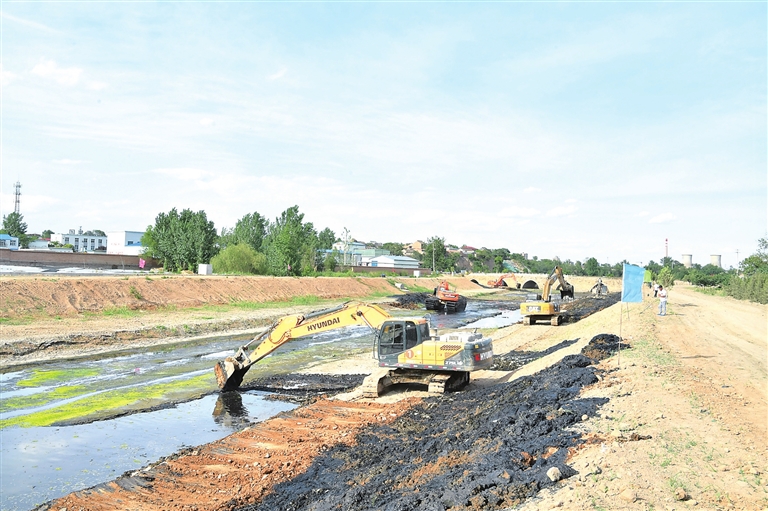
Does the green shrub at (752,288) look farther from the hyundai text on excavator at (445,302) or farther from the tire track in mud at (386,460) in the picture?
the tire track in mud at (386,460)

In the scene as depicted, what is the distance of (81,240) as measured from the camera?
15488 centimetres

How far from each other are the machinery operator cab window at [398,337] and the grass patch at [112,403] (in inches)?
281

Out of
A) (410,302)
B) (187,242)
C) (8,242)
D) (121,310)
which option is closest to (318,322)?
(121,310)

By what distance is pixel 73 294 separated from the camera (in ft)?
127

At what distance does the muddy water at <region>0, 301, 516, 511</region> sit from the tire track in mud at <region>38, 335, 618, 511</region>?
1.33m

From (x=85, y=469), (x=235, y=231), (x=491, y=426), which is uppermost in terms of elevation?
(x=235, y=231)

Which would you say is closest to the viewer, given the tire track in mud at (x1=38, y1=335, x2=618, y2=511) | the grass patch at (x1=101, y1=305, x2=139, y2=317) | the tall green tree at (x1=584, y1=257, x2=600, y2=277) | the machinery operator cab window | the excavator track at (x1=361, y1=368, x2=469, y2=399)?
the tire track in mud at (x1=38, y1=335, x2=618, y2=511)

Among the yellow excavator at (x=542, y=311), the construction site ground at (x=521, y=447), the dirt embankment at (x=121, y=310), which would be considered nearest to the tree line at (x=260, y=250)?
the dirt embankment at (x=121, y=310)

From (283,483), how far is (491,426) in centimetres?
435

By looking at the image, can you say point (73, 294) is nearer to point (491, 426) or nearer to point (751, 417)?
point (491, 426)

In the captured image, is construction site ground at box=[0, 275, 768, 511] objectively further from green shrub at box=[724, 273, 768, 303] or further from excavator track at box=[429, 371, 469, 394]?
green shrub at box=[724, 273, 768, 303]

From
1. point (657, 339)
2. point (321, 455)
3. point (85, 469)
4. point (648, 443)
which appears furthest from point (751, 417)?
point (85, 469)

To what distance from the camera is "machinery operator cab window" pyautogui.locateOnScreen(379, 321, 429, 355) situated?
59.9 feet

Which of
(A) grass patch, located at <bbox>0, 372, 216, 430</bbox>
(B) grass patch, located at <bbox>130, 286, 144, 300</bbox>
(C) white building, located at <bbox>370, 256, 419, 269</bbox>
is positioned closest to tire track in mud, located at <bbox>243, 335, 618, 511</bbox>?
(A) grass patch, located at <bbox>0, 372, 216, 430</bbox>
